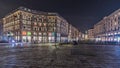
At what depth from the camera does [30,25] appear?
117 m

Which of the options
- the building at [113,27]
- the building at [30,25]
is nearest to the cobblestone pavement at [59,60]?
the building at [113,27]

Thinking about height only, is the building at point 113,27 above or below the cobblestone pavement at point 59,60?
above

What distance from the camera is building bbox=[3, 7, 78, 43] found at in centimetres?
10962

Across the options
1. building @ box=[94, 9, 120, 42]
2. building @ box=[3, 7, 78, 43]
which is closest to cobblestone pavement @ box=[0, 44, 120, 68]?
building @ box=[94, 9, 120, 42]

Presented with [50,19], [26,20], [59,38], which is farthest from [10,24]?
[59,38]

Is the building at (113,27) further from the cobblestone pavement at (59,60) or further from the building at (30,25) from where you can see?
the cobblestone pavement at (59,60)

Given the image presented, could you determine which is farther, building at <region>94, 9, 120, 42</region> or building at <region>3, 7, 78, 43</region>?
building at <region>3, 7, 78, 43</region>

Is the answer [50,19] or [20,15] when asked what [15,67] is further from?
[50,19]

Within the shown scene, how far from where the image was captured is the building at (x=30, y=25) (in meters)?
110

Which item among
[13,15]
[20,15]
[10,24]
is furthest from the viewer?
[10,24]

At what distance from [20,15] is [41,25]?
20934 millimetres

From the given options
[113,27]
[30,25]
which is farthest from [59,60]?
[113,27]

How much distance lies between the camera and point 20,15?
4274 inches

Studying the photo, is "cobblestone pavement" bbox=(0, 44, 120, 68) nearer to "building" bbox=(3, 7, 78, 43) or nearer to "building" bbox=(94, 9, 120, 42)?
"building" bbox=(94, 9, 120, 42)
